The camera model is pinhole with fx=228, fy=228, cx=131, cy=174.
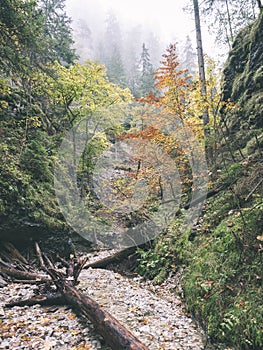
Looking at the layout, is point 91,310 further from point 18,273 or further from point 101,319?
point 18,273

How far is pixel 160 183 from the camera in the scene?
8.84 m

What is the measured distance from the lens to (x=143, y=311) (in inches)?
159

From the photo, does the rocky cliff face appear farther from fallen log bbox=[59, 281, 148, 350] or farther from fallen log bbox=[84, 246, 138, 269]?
fallen log bbox=[59, 281, 148, 350]

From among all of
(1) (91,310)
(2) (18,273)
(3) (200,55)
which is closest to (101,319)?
(1) (91,310)

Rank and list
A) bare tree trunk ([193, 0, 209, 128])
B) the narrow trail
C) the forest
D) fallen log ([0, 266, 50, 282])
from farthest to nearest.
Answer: bare tree trunk ([193, 0, 209, 128])
fallen log ([0, 266, 50, 282])
the forest
the narrow trail

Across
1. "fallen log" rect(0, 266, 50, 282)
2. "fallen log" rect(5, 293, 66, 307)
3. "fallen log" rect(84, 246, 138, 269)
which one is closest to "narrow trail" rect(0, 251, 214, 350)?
"fallen log" rect(5, 293, 66, 307)

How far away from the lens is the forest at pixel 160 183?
141 inches

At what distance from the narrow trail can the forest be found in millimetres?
152

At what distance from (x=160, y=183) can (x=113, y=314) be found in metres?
5.53

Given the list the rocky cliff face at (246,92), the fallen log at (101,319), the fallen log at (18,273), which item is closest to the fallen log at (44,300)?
the fallen log at (101,319)

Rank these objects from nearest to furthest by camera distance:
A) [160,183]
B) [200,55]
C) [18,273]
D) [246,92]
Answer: [18,273]
[246,92]
[160,183]
[200,55]

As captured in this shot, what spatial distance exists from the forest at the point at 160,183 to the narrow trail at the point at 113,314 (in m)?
0.15

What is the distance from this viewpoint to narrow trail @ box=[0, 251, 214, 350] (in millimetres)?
3068

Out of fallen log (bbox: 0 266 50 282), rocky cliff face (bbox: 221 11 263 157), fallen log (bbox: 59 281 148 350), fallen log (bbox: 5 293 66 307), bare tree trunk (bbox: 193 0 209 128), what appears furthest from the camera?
bare tree trunk (bbox: 193 0 209 128)
